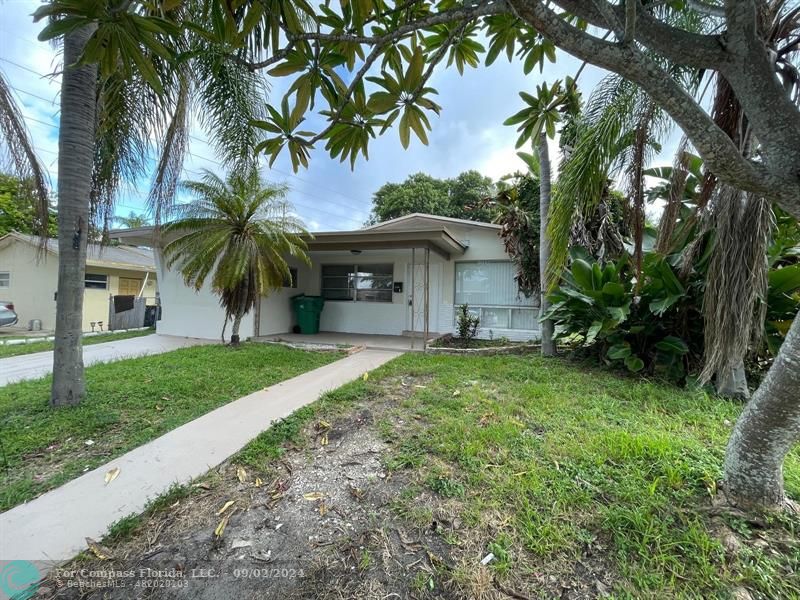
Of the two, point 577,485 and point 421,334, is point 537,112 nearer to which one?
point 577,485

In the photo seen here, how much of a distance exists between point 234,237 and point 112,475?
541 cm

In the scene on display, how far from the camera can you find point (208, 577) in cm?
173

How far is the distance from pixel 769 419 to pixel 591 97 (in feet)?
10.2

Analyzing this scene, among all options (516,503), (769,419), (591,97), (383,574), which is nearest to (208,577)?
(383,574)

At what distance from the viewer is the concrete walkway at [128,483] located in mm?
1965

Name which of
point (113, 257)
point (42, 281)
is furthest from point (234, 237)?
point (42, 281)

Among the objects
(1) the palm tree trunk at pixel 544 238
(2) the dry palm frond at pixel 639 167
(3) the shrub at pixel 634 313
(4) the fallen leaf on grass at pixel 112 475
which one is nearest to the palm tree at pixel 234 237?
(4) the fallen leaf on grass at pixel 112 475

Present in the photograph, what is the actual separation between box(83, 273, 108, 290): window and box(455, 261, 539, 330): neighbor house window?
15.9 m

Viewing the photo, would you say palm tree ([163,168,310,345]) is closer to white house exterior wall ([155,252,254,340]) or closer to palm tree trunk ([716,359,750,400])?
white house exterior wall ([155,252,254,340])

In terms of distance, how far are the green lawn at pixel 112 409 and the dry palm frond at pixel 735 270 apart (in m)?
5.00

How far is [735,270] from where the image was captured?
2273mm

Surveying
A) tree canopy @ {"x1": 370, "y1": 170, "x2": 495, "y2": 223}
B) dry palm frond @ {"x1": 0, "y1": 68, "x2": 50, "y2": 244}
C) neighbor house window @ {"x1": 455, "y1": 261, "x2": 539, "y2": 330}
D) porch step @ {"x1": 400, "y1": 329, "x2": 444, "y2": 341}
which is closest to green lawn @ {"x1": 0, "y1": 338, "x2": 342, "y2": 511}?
dry palm frond @ {"x1": 0, "y1": 68, "x2": 50, "y2": 244}

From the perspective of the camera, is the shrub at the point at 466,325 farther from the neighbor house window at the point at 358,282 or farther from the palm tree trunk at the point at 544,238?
the neighbor house window at the point at 358,282

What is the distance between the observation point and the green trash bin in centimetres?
993
